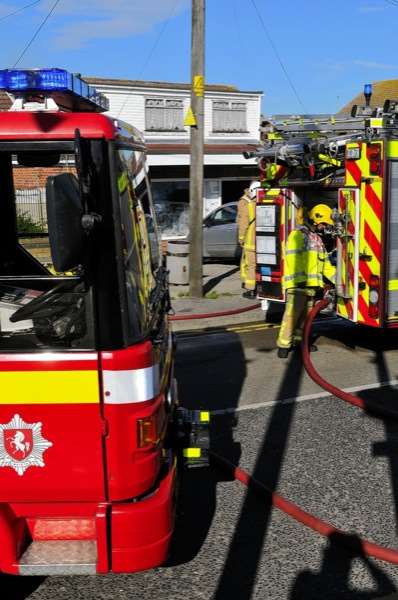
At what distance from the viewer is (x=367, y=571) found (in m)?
3.35

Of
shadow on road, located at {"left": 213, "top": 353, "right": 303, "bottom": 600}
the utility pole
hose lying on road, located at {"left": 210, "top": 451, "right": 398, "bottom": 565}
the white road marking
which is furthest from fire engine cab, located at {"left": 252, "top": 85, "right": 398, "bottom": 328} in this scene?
hose lying on road, located at {"left": 210, "top": 451, "right": 398, "bottom": 565}

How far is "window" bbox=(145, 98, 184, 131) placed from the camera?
19266 mm

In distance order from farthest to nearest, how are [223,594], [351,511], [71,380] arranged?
[351,511], [223,594], [71,380]

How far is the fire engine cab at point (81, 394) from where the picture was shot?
8.63 ft

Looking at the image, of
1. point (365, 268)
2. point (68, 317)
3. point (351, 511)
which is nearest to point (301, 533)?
point (351, 511)

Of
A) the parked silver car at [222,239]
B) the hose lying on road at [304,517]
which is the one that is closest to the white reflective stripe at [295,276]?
the hose lying on road at [304,517]

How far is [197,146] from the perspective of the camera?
1081 centimetres

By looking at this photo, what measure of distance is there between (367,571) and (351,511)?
2.05ft

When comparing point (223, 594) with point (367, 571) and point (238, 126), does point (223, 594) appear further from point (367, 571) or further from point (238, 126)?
point (238, 126)

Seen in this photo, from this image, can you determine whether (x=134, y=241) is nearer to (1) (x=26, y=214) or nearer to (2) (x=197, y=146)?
(1) (x=26, y=214)

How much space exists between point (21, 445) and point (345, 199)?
5.04 metres

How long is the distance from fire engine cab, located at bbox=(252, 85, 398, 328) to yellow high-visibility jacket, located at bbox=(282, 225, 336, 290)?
177mm

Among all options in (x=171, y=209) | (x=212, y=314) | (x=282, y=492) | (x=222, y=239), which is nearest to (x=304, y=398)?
(x=282, y=492)

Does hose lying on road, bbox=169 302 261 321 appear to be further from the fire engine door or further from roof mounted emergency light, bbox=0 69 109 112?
roof mounted emergency light, bbox=0 69 109 112
